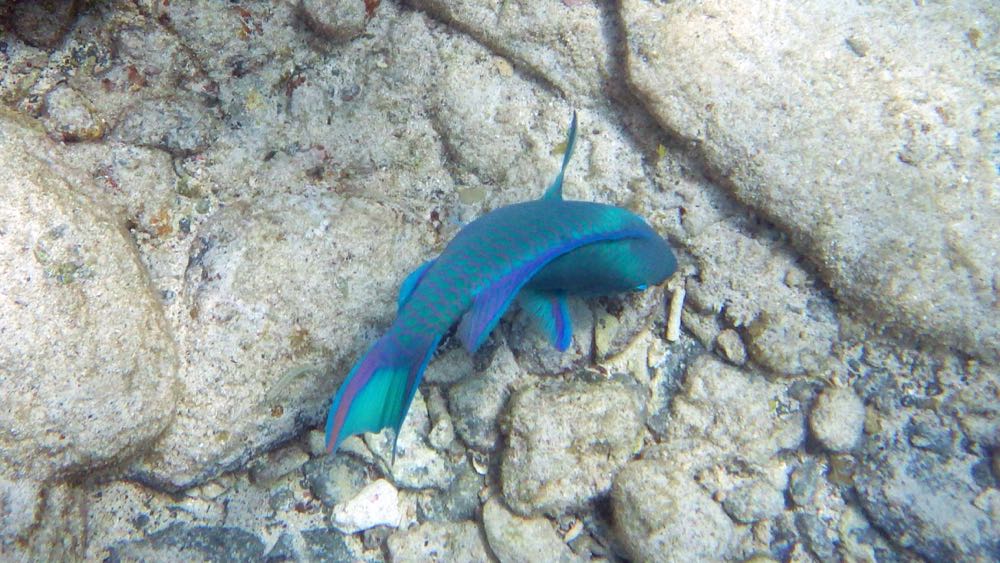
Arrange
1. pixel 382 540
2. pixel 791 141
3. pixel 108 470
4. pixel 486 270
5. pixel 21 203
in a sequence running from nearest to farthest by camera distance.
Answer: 1. pixel 486 270
2. pixel 21 203
3. pixel 108 470
4. pixel 791 141
5. pixel 382 540

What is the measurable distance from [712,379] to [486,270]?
69.3 inches

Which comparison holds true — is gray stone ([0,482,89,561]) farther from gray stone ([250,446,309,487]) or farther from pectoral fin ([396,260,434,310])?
pectoral fin ([396,260,434,310])

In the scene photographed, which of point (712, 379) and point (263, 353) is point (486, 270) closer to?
point (263, 353)

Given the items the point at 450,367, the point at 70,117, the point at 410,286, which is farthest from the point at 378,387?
the point at 70,117

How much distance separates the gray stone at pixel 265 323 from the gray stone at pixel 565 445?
3.11 feet

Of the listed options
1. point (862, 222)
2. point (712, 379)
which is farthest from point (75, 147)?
point (862, 222)

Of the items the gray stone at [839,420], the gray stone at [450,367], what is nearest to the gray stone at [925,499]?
the gray stone at [839,420]

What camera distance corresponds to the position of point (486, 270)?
1.82m

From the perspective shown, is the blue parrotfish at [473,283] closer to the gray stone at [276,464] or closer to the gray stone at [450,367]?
the gray stone at [450,367]

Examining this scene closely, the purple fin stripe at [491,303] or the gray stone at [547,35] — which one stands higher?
the gray stone at [547,35]

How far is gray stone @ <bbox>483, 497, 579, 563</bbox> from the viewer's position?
2.78m

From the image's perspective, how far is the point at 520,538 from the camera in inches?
110

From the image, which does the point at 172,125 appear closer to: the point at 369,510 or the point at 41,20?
the point at 41,20

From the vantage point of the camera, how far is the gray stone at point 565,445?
2.77m
